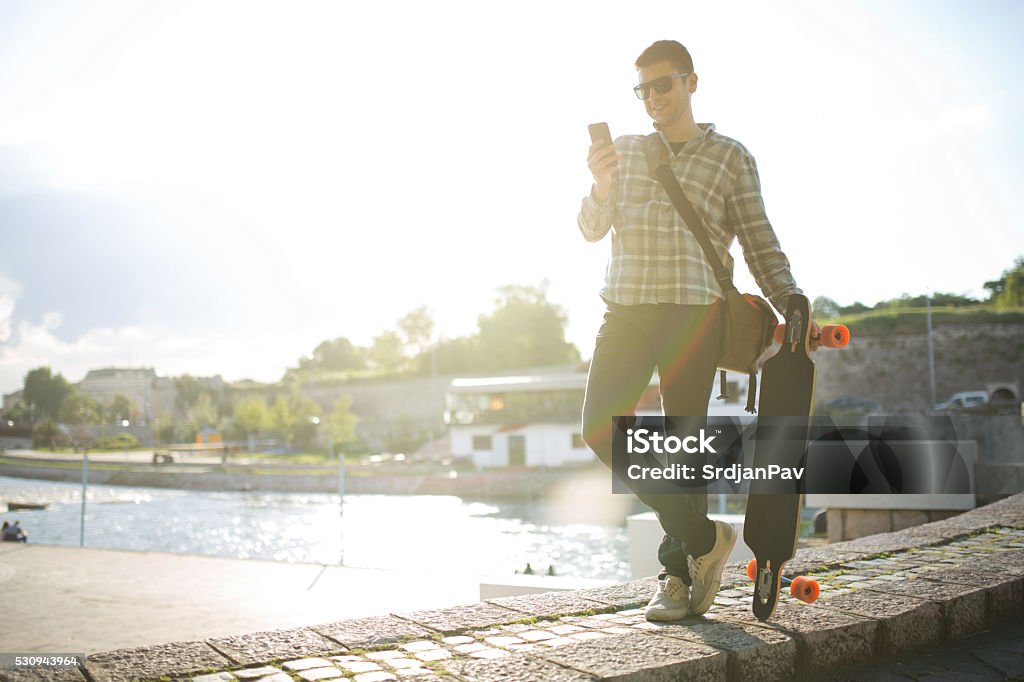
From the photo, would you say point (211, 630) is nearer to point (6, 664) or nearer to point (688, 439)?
point (6, 664)

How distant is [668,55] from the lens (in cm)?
228

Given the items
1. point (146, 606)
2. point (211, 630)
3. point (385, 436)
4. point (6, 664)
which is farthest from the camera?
point (385, 436)

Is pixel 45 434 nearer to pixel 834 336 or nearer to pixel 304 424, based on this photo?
pixel 304 424

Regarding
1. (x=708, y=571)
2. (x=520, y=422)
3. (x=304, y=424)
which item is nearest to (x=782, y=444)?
(x=708, y=571)

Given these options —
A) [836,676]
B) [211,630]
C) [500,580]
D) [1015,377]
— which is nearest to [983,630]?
[836,676]

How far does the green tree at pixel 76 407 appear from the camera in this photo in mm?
30288

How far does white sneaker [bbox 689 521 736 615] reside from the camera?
228cm

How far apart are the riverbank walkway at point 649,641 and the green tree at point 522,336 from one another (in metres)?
53.5

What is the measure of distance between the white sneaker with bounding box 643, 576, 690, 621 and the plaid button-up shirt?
0.76m

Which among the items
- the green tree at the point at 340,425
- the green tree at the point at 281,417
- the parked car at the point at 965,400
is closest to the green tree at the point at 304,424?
the green tree at the point at 281,417

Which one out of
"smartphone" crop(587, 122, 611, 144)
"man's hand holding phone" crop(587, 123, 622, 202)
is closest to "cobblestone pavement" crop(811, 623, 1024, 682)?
"man's hand holding phone" crop(587, 123, 622, 202)

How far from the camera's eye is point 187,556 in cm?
642

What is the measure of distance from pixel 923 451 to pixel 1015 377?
3453 cm

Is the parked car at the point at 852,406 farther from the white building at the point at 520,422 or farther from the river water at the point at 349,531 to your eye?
the river water at the point at 349,531
